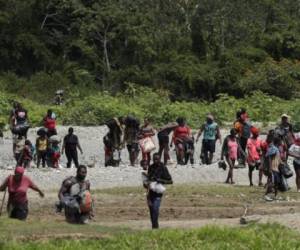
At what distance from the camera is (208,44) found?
202 feet

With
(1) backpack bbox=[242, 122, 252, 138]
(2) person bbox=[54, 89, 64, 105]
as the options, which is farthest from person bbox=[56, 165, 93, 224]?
(2) person bbox=[54, 89, 64, 105]

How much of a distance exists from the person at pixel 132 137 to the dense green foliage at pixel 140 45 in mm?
26786

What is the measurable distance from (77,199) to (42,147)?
11103 mm

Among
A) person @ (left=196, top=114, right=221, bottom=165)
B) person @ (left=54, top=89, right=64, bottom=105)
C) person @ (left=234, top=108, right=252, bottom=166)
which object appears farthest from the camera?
person @ (left=54, top=89, right=64, bottom=105)

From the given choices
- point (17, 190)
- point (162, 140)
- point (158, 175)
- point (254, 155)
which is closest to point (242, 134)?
point (162, 140)

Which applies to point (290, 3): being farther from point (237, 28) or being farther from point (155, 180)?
point (155, 180)

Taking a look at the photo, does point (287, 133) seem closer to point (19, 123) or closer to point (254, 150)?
point (254, 150)

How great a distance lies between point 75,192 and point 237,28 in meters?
46.6

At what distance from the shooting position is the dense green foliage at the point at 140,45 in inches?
2256

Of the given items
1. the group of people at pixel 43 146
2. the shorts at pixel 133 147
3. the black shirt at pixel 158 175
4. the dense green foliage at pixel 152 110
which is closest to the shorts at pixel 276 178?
the black shirt at pixel 158 175

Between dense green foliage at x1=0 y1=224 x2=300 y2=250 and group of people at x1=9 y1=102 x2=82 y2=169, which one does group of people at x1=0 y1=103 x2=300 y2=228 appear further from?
dense green foliage at x1=0 y1=224 x2=300 y2=250

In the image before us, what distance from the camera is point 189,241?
15.3 metres

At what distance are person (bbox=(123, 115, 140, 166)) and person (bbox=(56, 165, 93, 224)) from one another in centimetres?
1131

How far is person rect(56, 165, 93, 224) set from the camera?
53.8ft
